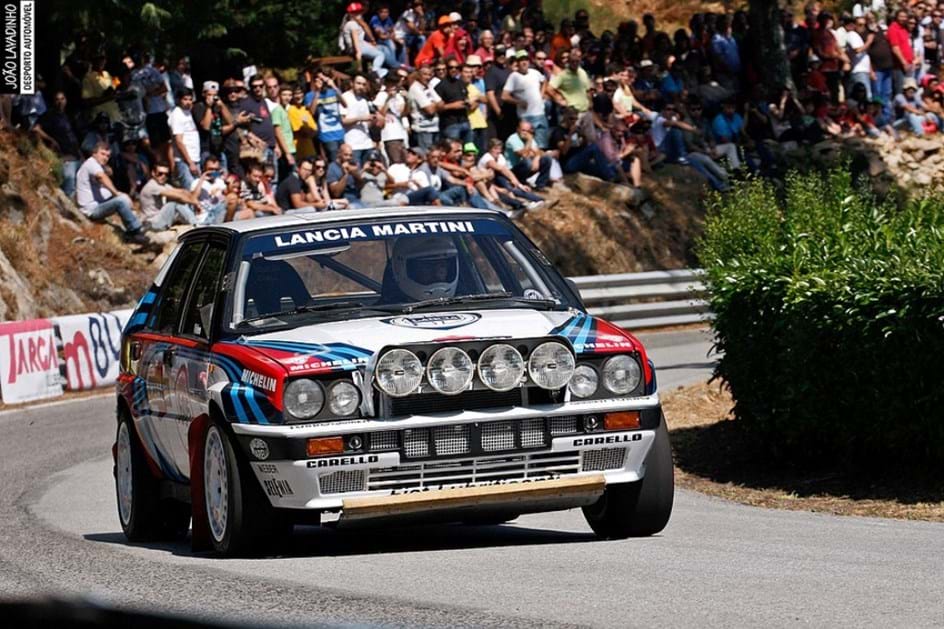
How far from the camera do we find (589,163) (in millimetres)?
26766

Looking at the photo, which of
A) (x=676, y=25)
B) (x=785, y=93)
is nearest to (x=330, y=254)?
(x=785, y=93)

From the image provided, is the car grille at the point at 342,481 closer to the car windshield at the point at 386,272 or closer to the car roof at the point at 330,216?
the car windshield at the point at 386,272

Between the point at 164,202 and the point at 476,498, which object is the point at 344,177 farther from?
the point at 476,498

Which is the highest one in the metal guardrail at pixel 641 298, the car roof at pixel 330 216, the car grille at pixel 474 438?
the car roof at pixel 330 216

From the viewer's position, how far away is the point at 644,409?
7.64m

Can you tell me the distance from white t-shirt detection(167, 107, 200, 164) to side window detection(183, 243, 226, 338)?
12.5 m

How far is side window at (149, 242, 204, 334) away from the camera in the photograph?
8.79 metres

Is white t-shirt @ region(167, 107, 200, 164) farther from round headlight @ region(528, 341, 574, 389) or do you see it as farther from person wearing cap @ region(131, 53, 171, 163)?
round headlight @ region(528, 341, 574, 389)

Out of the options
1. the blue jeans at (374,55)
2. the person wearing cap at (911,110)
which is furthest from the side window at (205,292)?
the person wearing cap at (911,110)

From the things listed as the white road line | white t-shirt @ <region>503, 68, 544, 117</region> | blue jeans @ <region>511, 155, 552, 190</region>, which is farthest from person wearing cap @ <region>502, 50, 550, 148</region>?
the white road line

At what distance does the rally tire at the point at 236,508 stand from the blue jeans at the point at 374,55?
17.5m

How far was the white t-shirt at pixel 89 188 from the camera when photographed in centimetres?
2075

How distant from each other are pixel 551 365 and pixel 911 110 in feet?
88.0

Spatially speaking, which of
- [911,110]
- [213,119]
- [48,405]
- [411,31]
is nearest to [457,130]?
[411,31]
